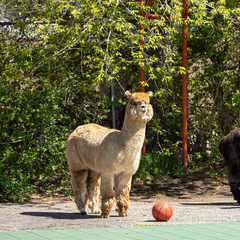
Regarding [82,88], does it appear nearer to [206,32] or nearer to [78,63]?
[78,63]

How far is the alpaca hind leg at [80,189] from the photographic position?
8.09m

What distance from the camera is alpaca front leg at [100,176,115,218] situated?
7.33 metres

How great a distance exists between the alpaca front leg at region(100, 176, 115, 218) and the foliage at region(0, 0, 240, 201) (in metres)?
3.42

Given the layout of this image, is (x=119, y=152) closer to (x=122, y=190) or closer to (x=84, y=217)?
(x=122, y=190)

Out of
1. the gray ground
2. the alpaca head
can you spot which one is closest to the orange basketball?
the gray ground

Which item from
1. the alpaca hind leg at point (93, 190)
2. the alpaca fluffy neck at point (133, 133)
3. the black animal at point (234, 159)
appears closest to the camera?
the alpaca fluffy neck at point (133, 133)

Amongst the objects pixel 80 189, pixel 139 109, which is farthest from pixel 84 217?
pixel 139 109

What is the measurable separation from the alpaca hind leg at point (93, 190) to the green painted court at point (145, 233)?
5.90 feet

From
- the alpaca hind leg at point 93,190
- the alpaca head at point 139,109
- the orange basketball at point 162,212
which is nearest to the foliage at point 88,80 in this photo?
the alpaca hind leg at point 93,190

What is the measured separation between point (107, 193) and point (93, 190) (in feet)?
3.08

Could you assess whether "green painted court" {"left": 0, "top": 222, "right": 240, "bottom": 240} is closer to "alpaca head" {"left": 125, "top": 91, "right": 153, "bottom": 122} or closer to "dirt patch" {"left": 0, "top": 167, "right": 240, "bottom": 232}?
"dirt patch" {"left": 0, "top": 167, "right": 240, "bottom": 232}

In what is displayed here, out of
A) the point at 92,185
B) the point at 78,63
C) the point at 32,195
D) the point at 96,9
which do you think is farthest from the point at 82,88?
the point at 92,185

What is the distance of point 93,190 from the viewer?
8.21m

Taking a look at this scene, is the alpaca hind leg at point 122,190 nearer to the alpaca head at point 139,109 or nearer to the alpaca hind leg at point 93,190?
the alpaca hind leg at point 93,190
